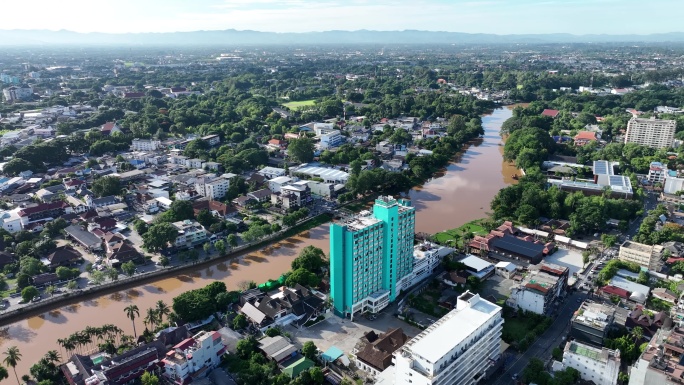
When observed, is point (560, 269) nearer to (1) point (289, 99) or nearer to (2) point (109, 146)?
(2) point (109, 146)

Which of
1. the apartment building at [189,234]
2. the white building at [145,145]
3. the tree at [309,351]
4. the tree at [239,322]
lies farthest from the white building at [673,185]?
the white building at [145,145]

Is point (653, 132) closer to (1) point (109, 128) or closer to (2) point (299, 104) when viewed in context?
(2) point (299, 104)

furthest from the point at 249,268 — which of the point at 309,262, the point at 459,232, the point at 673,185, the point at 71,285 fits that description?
the point at 673,185

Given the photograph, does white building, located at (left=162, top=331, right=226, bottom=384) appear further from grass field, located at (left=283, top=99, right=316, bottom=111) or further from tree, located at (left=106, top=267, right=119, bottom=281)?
grass field, located at (left=283, top=99, right=316, bottom=111)

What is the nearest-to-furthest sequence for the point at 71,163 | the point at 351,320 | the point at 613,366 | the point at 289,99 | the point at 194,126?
the point at 613,366
the point at 351,320
the point at 71,163
the point at 194,126
the point at 289,99

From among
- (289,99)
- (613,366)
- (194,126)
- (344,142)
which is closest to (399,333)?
(613,366)

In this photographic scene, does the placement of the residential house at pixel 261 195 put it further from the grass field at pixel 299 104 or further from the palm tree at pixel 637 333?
the grass field at pixel 299 104

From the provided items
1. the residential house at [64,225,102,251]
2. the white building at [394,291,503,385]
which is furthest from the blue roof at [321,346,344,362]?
the residential house at [64,225,102,251]
